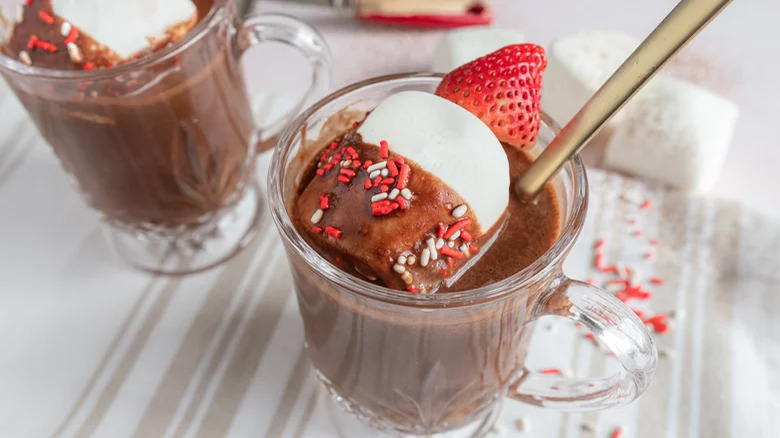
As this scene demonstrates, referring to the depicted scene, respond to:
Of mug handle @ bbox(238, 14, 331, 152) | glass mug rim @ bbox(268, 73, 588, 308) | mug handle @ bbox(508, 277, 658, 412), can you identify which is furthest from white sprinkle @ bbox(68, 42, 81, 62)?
mug handle @ bbox(508, 277, 658, 412)

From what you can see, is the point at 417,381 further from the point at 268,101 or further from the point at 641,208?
the point at 268,101

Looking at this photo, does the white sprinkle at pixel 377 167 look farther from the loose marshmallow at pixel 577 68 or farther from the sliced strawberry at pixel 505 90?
the loose marshmallow at pixel 577 68

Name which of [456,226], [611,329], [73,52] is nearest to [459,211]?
[456,226]

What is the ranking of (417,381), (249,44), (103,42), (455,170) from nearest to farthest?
1. (455,170)
2. (417,381)
3. (103,42)
4. (249,44)

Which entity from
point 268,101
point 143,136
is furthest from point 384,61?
point 143,136

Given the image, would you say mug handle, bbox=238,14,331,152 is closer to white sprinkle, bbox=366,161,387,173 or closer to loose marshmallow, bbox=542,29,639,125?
white sprinkle, bbox=366,161,387,173

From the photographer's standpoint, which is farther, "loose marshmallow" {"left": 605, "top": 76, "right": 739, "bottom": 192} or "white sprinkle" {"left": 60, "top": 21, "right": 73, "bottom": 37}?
"loose marshmallow" {"left": 605, "top": 76, "right": 739, "bottom": 192}
